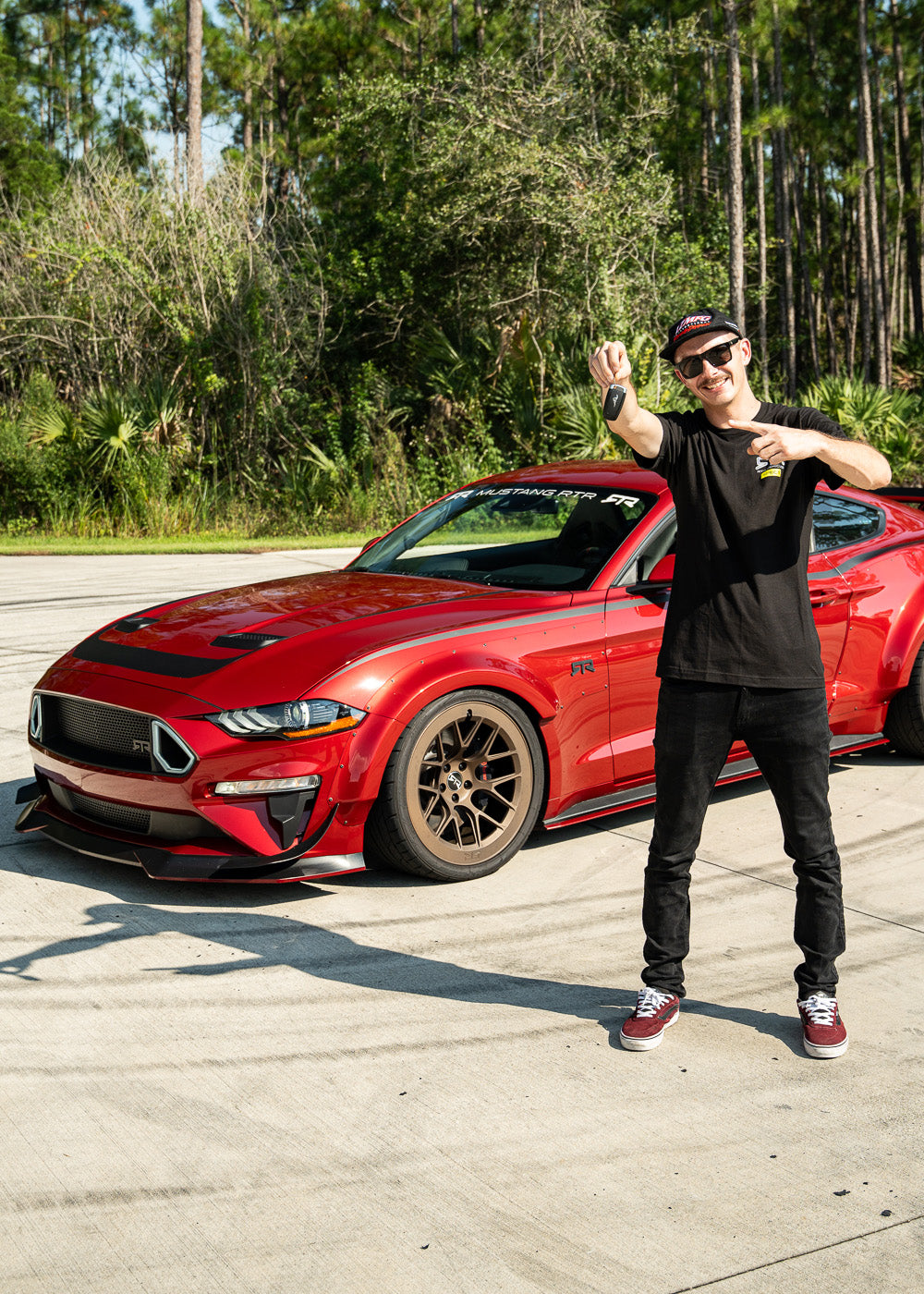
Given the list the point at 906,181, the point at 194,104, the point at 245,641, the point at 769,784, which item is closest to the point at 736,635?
the point at 769,784

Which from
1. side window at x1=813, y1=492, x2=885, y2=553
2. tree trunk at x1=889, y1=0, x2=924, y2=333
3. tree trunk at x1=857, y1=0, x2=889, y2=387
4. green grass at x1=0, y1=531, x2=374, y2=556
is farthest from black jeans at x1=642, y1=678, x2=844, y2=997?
tree trunk at x1=889, y1=0, x2=924, y2=333

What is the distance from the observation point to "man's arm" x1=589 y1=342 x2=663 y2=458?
3.38 m

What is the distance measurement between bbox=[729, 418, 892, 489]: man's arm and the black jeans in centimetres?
59

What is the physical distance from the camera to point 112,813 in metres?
4.80

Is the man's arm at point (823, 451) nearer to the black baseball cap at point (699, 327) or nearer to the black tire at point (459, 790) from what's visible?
the black baseball cap at point (699, 327)

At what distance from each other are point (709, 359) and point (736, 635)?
2.42 feet

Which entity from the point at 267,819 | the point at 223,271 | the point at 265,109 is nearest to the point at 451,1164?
the point at 267,819

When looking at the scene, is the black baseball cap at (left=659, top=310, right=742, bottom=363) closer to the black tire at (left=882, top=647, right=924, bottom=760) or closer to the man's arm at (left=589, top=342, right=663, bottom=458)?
the man's arm at (left=589, top=342, right=663, bottom=458)

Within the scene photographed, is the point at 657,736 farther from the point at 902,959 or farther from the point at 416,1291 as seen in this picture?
the point at 416,1291

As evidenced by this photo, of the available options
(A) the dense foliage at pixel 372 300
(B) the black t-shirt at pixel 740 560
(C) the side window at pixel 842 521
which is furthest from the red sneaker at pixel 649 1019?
(A) the dense foliage at pixel 372 300

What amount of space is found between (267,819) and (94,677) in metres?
1.01

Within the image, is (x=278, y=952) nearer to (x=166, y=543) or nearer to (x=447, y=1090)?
(x=447, y=1090)

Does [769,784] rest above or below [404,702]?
below

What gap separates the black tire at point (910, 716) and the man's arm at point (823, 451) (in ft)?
9.67
